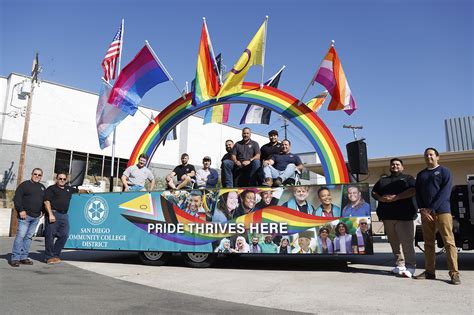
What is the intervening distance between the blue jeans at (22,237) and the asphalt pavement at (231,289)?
306 mm

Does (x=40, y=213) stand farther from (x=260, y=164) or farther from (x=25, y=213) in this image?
(x=260, y=164)

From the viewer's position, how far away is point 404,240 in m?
6.00

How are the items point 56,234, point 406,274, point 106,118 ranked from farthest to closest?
point 106,118 < point 56,234 < point 406,274

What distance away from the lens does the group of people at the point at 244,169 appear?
7543 mm

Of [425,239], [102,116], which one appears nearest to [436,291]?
[425,239]

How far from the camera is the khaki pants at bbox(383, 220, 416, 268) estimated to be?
5.92 meters

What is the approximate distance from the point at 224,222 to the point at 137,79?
16.7ft

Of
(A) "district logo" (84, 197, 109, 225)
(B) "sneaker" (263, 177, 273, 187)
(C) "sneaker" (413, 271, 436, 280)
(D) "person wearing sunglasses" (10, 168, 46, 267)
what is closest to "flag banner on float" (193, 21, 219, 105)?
(B) "sneaker" (263, 177, 273, 187)

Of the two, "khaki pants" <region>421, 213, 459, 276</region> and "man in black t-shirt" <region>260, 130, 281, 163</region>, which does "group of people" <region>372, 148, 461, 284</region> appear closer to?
"khaki pants" <region>421, 213, 459, 276</region>

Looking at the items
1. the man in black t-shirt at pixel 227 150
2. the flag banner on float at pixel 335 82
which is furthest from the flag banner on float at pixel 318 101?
the man in black t-shirt at pixel 227 150

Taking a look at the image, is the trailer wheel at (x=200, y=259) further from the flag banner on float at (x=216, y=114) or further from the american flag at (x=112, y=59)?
the american flag at (x=112, y=59)

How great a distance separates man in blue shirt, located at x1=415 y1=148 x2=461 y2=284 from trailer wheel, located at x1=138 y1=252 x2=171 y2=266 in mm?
4819

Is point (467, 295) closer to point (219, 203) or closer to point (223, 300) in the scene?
point (223, 300)

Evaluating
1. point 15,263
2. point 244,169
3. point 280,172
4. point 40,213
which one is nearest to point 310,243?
point 280,172
